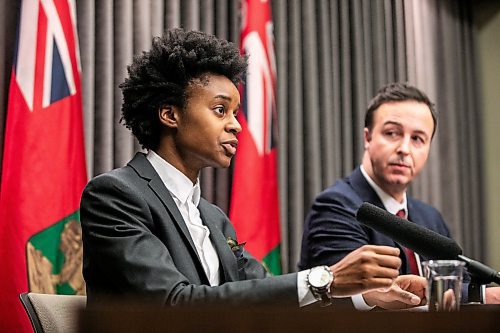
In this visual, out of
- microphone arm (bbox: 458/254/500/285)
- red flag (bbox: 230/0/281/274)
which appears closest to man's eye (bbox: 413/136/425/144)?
red flag (bbox: 230/0/281/274)

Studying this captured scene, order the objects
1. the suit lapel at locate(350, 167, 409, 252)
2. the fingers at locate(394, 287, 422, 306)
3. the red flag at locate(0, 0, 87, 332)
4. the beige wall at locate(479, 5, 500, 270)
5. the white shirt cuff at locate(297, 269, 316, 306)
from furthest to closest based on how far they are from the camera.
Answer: the beige wall at locate(479, 5, 500, 270)
the suit lapel at locate(350, 167, 409, 252)
the red flag at locate(0, 0, 87, 332)
the fingers at locate(394, 287, 422, 306)
the white shirt cuff at locate(297, 269, 316, 306)

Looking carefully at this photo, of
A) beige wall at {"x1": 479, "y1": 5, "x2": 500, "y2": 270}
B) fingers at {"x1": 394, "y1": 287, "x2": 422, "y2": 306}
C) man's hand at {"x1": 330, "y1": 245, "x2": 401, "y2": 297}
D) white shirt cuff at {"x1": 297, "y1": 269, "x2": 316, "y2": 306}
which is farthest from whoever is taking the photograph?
beige wall at {"x1": 479, "y1": 5, "x2": 500, "y2": 270}

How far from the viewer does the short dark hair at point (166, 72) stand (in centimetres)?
215

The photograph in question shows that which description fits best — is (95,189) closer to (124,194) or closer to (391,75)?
(124,194)

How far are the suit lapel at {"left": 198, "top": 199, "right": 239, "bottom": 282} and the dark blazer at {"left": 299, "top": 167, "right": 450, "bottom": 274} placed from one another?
2.26ft

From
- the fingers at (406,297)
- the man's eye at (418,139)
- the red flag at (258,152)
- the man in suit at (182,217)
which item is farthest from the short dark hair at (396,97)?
the fingers at (406,297)

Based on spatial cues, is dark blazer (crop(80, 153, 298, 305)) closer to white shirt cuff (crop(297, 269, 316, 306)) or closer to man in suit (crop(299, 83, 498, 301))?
white shirt cuff (crop(297, 269, 316, 306))

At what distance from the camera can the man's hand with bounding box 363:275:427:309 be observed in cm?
186

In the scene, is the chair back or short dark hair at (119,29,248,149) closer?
the chair back

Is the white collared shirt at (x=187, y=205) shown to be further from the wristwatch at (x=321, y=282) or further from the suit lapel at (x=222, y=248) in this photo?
the wristwatch at (x=321, y=282)

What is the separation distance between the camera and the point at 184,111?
7.00ft

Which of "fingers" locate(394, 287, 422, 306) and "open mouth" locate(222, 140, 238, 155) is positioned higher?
"open mouth" locate(222, 140, 238, 155)

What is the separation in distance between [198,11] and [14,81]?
3.74 ft

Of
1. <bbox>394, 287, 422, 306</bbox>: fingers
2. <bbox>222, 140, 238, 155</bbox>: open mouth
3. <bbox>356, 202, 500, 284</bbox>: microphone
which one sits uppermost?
<bbox>222, 140, 238, 155</bbox>: open mouth
